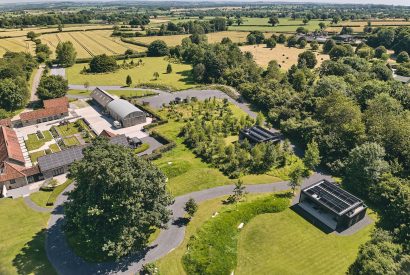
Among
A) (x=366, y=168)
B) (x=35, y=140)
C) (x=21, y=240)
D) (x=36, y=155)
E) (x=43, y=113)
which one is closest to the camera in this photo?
(x=21, y=240)

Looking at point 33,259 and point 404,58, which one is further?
point 404,58

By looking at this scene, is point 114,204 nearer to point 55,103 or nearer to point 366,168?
point 366,168

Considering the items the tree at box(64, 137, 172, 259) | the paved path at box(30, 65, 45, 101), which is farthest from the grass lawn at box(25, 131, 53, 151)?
the tree at box(64, 137, 172, 259)

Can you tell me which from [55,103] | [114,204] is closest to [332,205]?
[114,204]

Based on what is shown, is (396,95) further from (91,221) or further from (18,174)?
(18,174)

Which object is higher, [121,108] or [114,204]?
[114,204]

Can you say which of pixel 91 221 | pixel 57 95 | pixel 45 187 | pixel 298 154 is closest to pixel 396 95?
pixel 298 154
